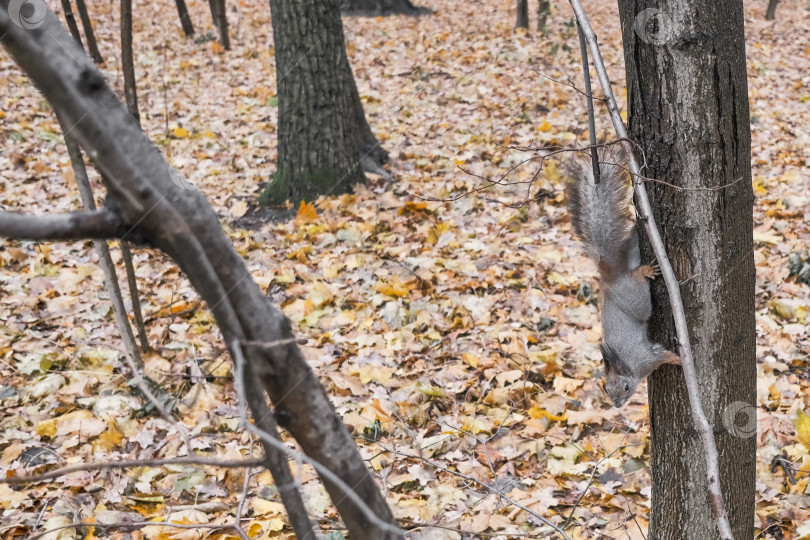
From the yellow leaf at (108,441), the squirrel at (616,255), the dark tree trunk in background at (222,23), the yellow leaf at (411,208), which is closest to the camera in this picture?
the squirrel at (616,255)

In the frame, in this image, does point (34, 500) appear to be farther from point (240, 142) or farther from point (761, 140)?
point (761, 140)

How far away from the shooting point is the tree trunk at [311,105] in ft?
17.7

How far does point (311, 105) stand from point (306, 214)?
97 cm

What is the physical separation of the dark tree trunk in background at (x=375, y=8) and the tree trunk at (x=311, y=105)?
694cm

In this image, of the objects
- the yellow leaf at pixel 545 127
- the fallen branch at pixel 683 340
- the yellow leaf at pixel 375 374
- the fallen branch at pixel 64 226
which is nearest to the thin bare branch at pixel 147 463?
the fallen branch at pixel 64 226

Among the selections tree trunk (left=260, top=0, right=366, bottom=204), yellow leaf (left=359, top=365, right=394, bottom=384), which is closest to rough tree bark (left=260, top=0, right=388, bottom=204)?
tree trunk (left=260, top=0, right=366, bottom=204)

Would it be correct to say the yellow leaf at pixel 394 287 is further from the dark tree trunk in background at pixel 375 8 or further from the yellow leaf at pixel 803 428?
the dark tree trunk in background at pixel 375 8

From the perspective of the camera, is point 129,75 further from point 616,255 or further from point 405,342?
point 616,255

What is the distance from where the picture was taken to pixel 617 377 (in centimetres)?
251

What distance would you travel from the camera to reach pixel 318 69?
5449 millimetres

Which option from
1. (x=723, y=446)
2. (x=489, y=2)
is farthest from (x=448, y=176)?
(x=489, y=2)

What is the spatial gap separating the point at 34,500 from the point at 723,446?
2.50 meters

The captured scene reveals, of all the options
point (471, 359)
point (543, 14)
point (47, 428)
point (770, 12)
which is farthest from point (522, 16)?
point (47, 428)

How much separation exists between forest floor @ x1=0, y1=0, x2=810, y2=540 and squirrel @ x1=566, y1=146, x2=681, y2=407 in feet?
0.48
